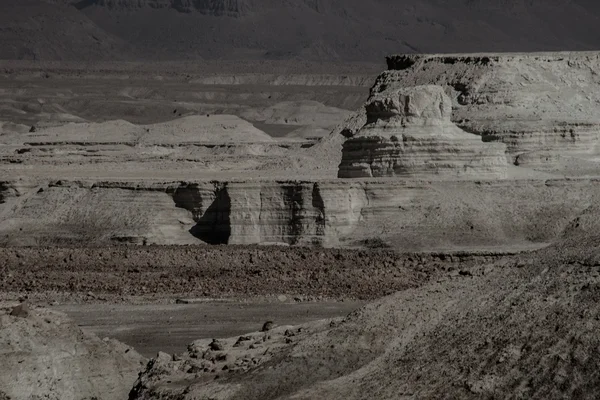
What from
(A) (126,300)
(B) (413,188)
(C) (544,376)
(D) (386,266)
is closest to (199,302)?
(A) (126,300)

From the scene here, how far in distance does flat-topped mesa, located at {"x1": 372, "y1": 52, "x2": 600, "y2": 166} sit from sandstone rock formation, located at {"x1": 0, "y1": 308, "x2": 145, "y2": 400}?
3046cm

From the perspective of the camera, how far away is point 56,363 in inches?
892

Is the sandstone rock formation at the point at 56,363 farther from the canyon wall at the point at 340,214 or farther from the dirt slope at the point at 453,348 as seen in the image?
the canyon wall at the point at 340,214

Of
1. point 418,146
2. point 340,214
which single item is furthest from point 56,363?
point 418,146

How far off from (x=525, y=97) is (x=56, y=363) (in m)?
36.6

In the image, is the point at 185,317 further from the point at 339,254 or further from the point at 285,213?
the point at 285,213

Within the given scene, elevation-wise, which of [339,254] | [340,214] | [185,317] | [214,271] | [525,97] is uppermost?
[525,97]

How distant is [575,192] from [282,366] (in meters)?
26.3

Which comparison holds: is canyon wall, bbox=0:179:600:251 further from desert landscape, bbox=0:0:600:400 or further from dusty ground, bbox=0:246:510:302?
dusty ground, bbox=0:246:510:302

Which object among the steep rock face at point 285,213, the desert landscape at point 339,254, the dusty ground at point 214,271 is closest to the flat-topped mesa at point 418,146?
the desert landscape at point 339,254

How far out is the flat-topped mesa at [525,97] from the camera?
54.1 m

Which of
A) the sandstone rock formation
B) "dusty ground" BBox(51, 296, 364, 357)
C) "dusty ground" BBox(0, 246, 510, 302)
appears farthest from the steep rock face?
the sandstone rock formation

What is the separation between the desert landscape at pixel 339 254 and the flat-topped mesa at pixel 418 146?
0.05 m

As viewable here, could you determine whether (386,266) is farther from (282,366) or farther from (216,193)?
(282,366)
